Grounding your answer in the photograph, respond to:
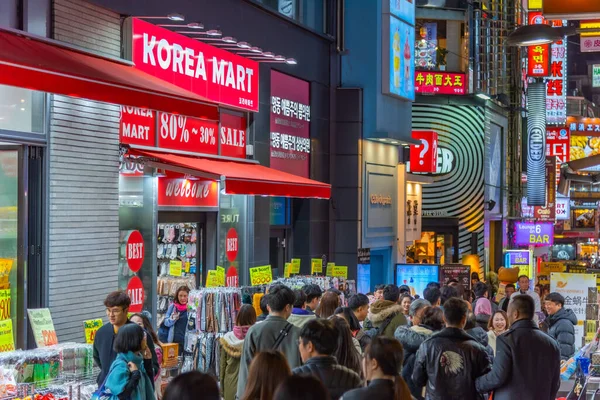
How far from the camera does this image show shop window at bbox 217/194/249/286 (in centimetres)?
1767

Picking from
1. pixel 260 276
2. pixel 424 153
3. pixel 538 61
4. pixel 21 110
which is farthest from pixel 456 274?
pixel 538 61

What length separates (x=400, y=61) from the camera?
24266 mm

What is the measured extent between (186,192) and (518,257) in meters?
24.9

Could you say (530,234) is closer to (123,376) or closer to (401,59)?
(401,59)

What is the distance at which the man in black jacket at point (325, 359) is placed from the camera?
6598 millimetres

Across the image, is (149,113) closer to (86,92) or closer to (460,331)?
(86,92)

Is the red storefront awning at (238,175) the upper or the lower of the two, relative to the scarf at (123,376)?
upper

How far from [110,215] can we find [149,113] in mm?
2015

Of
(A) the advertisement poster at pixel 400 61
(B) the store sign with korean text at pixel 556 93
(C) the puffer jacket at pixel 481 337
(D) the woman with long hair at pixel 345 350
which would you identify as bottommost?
(C) the puffer jacket at pixel 481 337

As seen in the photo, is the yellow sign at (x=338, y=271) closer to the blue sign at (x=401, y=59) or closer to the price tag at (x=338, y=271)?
the price tag at (x=338, y=271)

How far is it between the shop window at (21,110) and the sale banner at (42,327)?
2150mm

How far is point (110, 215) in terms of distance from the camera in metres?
13.4

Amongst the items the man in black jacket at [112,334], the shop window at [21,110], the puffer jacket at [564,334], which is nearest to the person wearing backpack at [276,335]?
the man in black jacket at [112,334]

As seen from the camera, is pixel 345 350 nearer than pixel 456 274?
Yes
